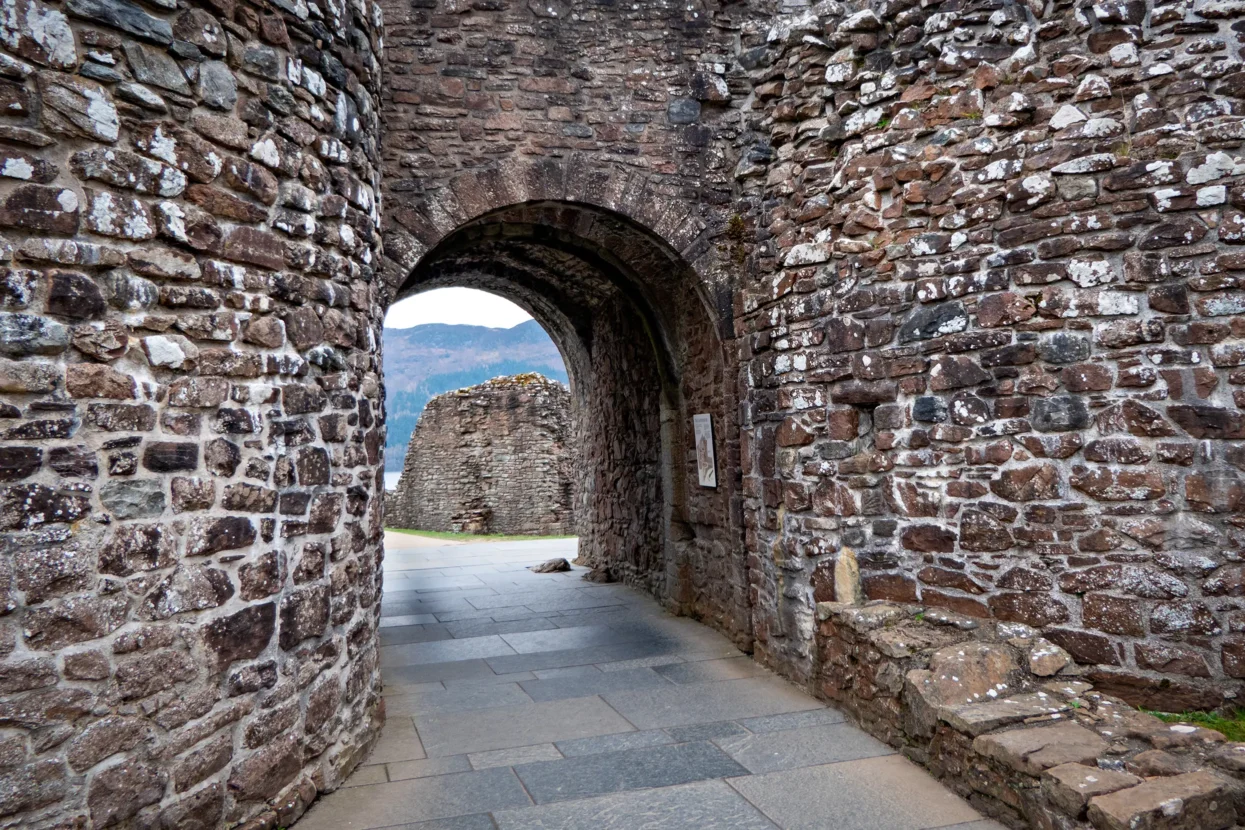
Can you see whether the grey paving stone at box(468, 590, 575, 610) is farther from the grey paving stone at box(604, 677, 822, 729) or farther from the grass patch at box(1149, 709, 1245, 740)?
the grass patch at box(1149, 709, 1245, 740)

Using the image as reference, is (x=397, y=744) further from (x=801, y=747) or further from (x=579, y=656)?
(x=801, y=747)

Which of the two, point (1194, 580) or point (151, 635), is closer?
point (151, 635)

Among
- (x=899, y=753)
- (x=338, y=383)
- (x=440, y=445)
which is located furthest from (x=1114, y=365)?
(x=440, y=445)

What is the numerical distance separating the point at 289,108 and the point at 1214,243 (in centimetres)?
405

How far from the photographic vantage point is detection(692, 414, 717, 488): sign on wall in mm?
6441

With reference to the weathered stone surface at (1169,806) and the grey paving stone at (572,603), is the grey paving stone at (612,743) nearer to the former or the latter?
the weathered stone surface at (1169,806)

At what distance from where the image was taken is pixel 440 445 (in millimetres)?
17922

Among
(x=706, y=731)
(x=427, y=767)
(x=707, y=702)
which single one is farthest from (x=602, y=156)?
(x=427, y=767)

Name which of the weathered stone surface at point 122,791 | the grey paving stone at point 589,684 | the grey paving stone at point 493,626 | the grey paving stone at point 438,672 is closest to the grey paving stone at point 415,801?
the weathered stone surface at point 122,791

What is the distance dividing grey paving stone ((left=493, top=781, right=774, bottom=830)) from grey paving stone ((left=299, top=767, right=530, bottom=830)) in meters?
0.17

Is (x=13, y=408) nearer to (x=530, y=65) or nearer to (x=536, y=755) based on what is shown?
(x=536, y=755)

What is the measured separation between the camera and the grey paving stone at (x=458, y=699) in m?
4.87

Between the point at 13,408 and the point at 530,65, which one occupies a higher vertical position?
the point at 530,65

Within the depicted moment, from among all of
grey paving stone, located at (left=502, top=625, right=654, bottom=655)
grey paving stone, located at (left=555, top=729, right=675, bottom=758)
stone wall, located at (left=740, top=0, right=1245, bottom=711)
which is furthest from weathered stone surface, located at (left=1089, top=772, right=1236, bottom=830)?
grey paving stone, located at (left=502, top=625, right=654, bottom=655)
